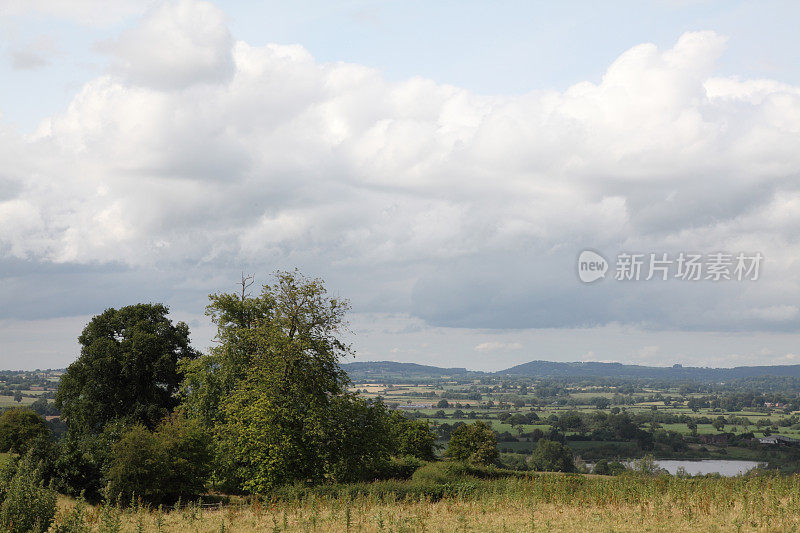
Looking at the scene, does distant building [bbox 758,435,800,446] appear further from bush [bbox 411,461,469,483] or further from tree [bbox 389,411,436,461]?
bush [bbox 411,461,469,483]

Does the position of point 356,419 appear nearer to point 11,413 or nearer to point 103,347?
point 103,347

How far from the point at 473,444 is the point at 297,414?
35638 mm

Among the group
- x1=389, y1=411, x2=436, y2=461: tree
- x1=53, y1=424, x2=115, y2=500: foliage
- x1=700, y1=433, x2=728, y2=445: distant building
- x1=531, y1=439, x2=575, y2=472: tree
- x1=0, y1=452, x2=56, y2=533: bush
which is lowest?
x1=700, y1=433, x2=728, y2=445: distant building

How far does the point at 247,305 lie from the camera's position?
42438 millimetres

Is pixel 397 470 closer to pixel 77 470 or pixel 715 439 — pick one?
pixel 77 470

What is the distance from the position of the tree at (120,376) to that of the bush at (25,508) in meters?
33.9

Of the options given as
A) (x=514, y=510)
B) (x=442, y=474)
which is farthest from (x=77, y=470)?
(x=514, y=510)

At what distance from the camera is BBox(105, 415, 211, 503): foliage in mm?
28953

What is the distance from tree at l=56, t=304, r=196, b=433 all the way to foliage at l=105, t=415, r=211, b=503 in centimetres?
1909

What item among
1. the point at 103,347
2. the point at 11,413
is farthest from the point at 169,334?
the point at 11,413

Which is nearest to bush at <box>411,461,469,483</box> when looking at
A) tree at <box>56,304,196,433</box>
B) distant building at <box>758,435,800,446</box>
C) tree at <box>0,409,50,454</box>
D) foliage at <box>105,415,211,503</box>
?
foliage at <box>105,415,211,503</box>

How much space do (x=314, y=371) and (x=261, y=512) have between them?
10912 millimetres

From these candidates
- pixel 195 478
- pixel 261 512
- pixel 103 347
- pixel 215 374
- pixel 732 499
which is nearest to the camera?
pixel 732 499

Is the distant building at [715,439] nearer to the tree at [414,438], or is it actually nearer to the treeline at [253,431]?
the tree at [414,438]
